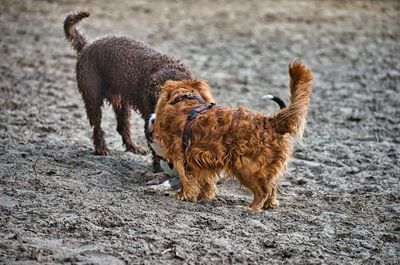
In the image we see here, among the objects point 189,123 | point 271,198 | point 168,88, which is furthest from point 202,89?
point 271,198

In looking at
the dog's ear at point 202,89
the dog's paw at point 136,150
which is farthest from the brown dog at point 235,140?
the dog's paw at point 136,150

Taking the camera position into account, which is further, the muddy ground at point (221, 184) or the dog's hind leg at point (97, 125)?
the dog's hind leg at point (97, 125)

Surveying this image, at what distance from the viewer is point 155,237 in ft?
16.5

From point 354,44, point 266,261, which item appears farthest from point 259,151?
point 354,44

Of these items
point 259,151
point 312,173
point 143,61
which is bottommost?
point 312,173

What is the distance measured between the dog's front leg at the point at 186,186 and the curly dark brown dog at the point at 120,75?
79 centimetres

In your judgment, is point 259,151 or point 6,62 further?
point 6,62

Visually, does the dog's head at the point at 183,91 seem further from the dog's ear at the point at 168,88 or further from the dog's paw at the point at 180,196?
the dog's paw at the point at 180,196

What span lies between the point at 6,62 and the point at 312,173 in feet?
20.0

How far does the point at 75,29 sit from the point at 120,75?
1.15 m

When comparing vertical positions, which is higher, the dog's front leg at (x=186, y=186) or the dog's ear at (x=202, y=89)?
the dog's ear at (x=202, y=89)

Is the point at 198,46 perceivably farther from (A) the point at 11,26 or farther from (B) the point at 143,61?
(B) the point at 143,61

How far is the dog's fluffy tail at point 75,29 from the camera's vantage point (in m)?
7.45

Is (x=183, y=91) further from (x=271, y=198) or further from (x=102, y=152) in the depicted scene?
(x=102, y=152)
